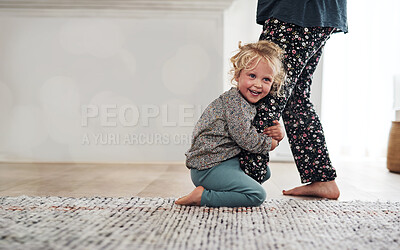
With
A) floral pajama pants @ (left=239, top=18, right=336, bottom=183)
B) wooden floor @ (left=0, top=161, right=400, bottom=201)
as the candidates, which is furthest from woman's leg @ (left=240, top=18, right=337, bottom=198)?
wooden floor @ (left=0, top=161, right=400, bottom=201)

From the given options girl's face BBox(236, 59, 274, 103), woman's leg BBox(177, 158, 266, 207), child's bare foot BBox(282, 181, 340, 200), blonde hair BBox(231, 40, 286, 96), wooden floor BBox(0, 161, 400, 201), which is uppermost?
blonde hair BBox(231, 40, 286, 96)

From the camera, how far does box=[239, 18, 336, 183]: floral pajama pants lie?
1077 millimetres

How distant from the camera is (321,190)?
1169mm

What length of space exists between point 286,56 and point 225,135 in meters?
0.32

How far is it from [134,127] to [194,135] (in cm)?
119

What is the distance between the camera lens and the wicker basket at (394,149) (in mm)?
1831

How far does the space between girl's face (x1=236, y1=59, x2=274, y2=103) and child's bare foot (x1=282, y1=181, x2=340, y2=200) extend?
36 centimetres

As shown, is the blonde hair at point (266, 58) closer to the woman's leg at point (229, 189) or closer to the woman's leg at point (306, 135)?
the woman's leg at point (306, 135)

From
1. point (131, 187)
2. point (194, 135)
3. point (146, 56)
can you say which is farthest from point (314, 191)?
point (146, 56)

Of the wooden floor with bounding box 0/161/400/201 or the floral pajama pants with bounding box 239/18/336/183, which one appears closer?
the floral pajama pants with bounding box 239/18/336/183

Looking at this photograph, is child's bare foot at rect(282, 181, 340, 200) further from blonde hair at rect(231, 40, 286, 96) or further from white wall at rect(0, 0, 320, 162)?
white wall at rect(0, 0, 320, 162)

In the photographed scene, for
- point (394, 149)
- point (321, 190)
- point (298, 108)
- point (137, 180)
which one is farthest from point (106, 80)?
point (394, 149)

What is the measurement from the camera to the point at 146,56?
7.11 ft

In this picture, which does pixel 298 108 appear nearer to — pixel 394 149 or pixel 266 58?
pixel 266 58
